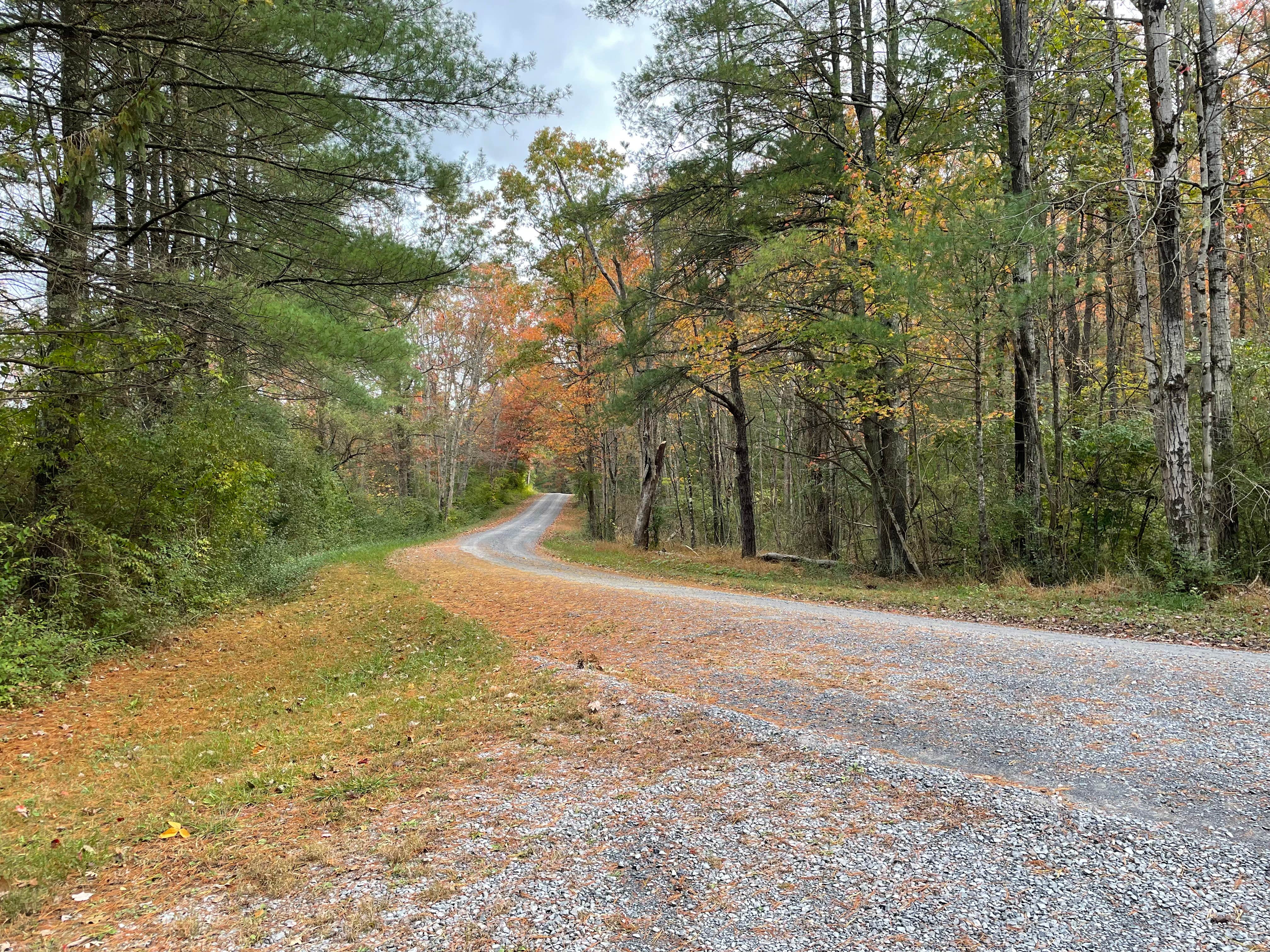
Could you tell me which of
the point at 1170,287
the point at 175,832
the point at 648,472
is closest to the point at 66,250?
the point at 175,832

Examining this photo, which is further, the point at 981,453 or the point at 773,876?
the point at 981,453

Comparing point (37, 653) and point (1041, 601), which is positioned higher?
point (37, 653)

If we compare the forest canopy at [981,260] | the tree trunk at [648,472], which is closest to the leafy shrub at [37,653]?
the forest canopy at [981,260]

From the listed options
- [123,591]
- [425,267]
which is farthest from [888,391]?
[123,591]

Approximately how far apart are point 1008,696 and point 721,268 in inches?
431

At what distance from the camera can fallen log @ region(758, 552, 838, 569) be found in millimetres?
13859

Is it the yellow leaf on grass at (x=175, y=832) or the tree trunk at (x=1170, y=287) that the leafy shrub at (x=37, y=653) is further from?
the tree trunk at (x=1170, y=287)

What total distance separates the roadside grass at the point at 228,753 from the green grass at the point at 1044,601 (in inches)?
224

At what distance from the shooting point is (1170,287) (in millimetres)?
8133

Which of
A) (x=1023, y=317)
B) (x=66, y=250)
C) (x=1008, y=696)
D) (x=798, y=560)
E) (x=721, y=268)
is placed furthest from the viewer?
(x=798, y=560)

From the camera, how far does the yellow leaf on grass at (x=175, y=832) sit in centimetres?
334

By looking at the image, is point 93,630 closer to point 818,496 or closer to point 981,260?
point 981,260

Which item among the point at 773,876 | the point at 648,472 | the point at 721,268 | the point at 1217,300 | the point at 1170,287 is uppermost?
the point at 721,268

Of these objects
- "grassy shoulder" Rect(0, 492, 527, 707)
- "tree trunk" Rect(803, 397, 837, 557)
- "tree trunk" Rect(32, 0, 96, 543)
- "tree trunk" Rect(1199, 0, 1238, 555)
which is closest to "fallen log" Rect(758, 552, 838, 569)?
"tree trunk" Rect(803, 397, 837, 557)
